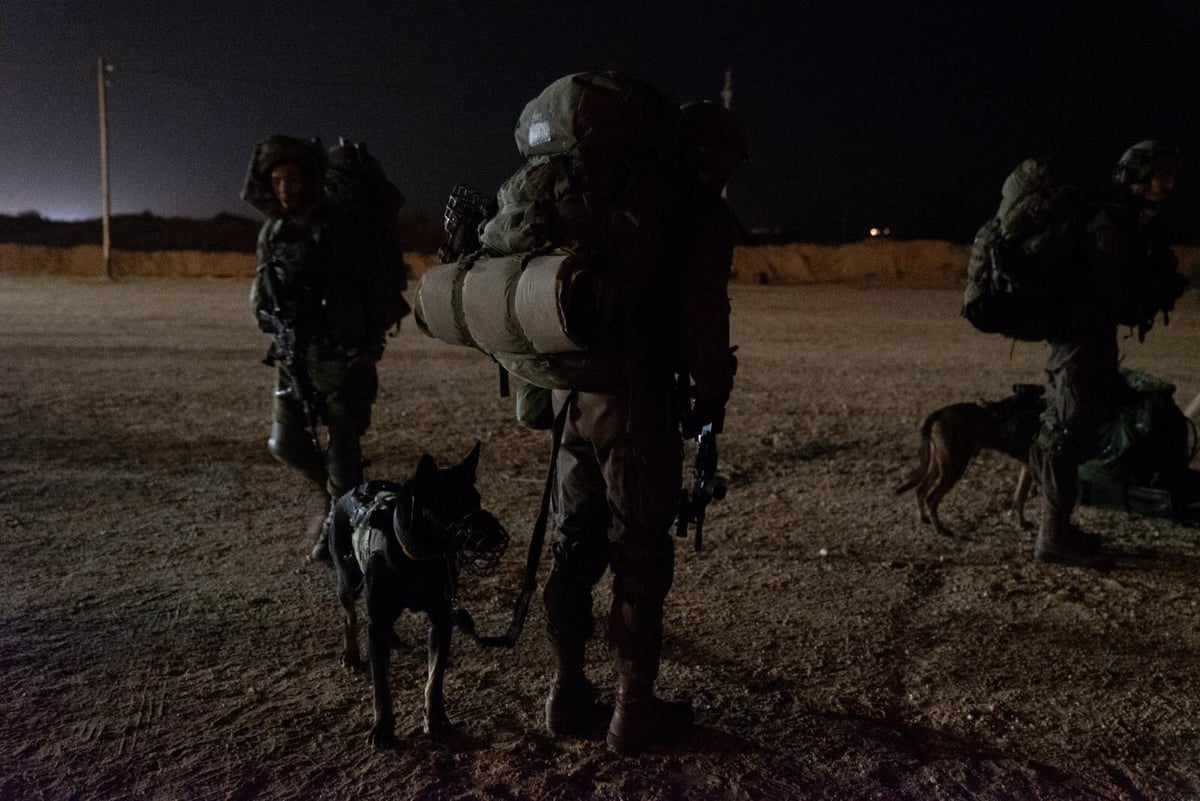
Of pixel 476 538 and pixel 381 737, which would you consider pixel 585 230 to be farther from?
pixel 381 737

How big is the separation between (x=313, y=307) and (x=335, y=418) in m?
0.58

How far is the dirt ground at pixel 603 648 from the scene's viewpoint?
10.1ft

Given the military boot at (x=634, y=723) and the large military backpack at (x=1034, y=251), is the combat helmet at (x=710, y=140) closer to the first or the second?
the military boot at (x=634, y=723)

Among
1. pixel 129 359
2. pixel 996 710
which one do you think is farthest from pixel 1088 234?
pixel 129 359

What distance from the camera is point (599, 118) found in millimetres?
2768

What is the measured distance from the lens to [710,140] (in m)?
3.09

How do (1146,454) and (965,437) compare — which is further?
(1146,454)

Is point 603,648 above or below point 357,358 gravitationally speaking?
below

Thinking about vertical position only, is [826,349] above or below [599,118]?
below

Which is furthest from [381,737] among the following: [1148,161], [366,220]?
[1148,161]

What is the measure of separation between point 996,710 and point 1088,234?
2648mm

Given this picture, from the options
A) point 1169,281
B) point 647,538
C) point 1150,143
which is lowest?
point 647,538

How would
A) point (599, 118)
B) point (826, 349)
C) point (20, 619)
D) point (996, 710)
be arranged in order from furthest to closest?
point (826, 349) < point (20, 619) < point (996, 710) < point (599, 118)

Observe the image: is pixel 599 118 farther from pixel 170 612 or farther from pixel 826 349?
pixel 826 349
